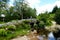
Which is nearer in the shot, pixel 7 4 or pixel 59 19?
pixel 7 4

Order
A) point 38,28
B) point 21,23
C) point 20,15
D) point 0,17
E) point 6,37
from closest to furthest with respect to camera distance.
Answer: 1. point 6,37
2. point 21,23
3. point 38,28
4. point 0,17
5. point 20,15

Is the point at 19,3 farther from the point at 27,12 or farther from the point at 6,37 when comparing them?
the point at 6,37

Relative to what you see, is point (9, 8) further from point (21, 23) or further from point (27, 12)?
point (21, 23)

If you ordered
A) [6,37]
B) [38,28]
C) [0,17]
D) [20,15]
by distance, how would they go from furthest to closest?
[20,15] → [0,17] → [38,28] → [6,37]

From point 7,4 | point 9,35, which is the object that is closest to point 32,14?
point 7,4

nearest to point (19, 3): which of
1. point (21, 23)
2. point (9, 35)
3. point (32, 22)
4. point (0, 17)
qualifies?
point (0, 17)

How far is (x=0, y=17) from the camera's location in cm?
5247

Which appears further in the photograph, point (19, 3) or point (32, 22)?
point (19, 3)

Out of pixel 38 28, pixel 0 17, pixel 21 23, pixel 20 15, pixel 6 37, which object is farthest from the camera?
pixel 20 15

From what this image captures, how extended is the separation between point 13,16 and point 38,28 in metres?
13.7

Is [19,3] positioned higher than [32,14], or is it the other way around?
[19,3]

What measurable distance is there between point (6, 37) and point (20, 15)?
28.9 meters

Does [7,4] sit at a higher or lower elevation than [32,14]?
higher

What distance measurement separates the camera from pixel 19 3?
2222 inches
